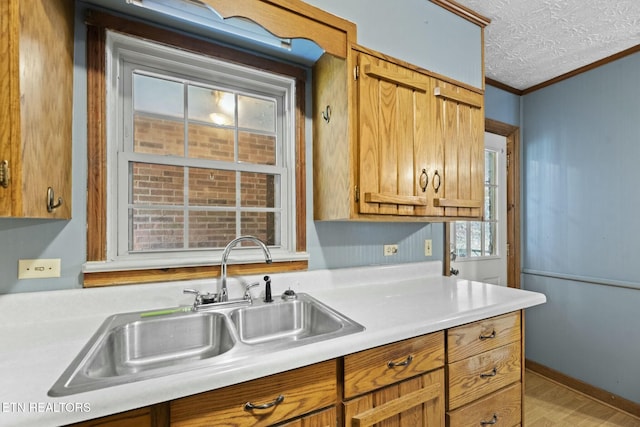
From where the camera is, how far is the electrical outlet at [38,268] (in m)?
1.12

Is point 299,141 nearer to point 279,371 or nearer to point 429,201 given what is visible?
point 429,201

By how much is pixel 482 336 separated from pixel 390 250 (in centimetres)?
70

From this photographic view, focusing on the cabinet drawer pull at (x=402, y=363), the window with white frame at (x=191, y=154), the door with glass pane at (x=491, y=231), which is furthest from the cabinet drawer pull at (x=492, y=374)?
the door with glass pane at (x=491, y=231)

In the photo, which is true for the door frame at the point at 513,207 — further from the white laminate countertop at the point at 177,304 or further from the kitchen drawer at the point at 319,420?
the kitchen drawer at the point at 319,420

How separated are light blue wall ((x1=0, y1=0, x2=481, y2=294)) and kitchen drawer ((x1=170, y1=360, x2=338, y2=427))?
→ 0.75 m

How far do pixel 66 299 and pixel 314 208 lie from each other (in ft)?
3.73

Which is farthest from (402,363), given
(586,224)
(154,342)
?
(586,224)

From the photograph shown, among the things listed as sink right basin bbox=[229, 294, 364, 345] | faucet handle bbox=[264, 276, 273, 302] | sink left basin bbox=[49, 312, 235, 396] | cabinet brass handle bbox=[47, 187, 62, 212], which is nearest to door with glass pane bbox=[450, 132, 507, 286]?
sink right basin bbox=[229, 294, 364, 345]

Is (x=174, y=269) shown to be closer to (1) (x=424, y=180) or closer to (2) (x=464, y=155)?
(1) (x=424, y=180)

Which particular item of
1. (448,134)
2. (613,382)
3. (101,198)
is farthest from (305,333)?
(613,382)

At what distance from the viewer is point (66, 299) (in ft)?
3.78

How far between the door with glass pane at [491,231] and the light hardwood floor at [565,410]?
2.84 feet

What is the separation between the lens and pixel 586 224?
2.34m

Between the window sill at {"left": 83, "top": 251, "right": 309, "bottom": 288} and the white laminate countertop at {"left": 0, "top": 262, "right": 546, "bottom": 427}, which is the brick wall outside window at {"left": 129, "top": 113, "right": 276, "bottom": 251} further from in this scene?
the white laminate countertop at {"left": 0, "top": 262, "right": 546, "bottom": 427}
